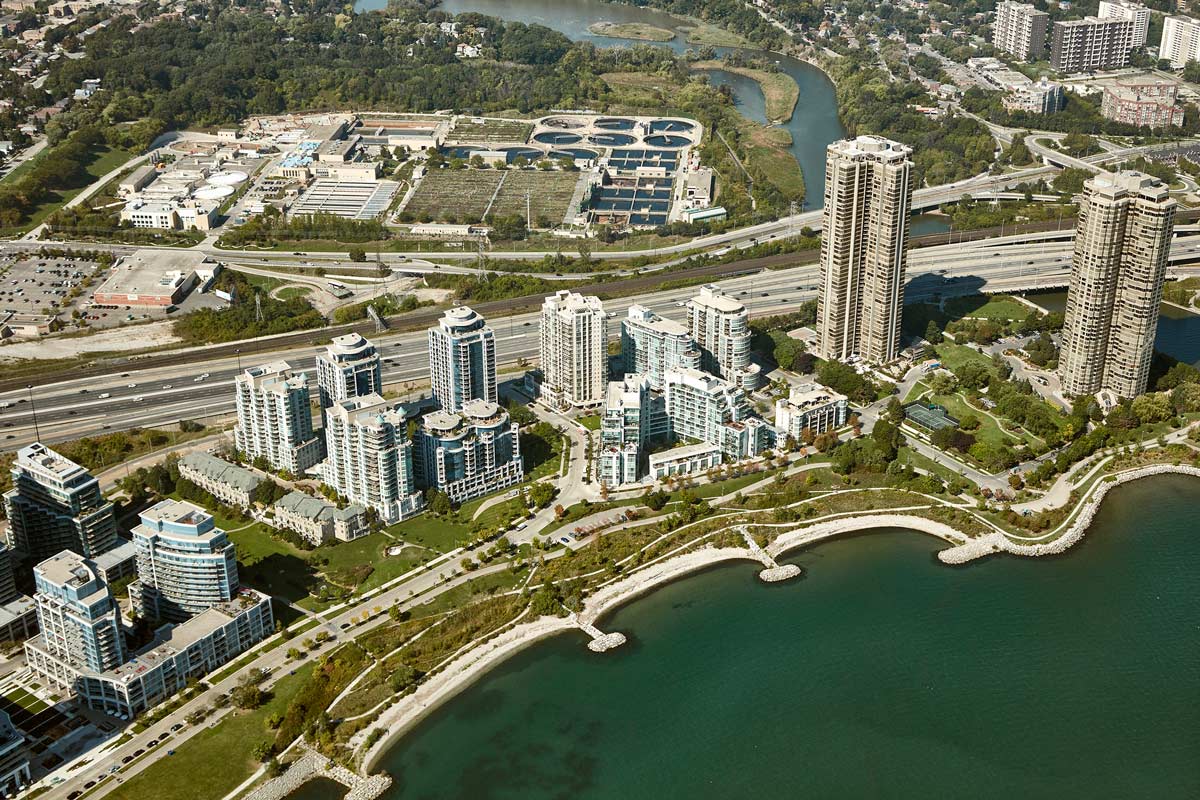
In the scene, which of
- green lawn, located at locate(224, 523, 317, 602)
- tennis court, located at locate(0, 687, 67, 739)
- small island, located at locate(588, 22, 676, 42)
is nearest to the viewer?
tennis court, located at locate(0, 687, 67, 739)

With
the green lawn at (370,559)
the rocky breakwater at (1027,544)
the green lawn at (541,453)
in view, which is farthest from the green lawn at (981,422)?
the green lawn at (370,559)

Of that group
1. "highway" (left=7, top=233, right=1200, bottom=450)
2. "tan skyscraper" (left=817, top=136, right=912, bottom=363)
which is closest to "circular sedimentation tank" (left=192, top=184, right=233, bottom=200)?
"highway" (left=7, top=233, right=1200, bottom=450)

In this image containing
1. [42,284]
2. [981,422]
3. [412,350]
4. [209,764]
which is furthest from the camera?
[42,284]

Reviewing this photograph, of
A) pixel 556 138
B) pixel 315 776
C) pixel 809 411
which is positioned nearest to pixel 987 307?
pixel 809 411

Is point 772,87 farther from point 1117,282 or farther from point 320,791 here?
point 320,791

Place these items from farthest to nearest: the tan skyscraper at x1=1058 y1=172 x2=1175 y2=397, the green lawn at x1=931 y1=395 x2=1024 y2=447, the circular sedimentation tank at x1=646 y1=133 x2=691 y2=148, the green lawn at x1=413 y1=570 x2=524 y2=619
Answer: the circular sedimentation tank at x1=646 y1=133 x2=691 y2=148 < the tan skyscraper at x1=1058 y1=172 x2=1175 y2=397 < the green lawn at x1=931 y1=395 x2=1024 y2=447 < the green lawn at x1=413 y1=570 x2=524 y2=619

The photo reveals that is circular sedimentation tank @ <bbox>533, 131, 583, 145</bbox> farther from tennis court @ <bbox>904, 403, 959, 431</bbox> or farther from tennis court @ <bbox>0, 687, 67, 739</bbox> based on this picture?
tennis court @ <bbox>0, 687, 67, 739</bbox>

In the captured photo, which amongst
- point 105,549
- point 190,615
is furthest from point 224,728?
point 105,549
